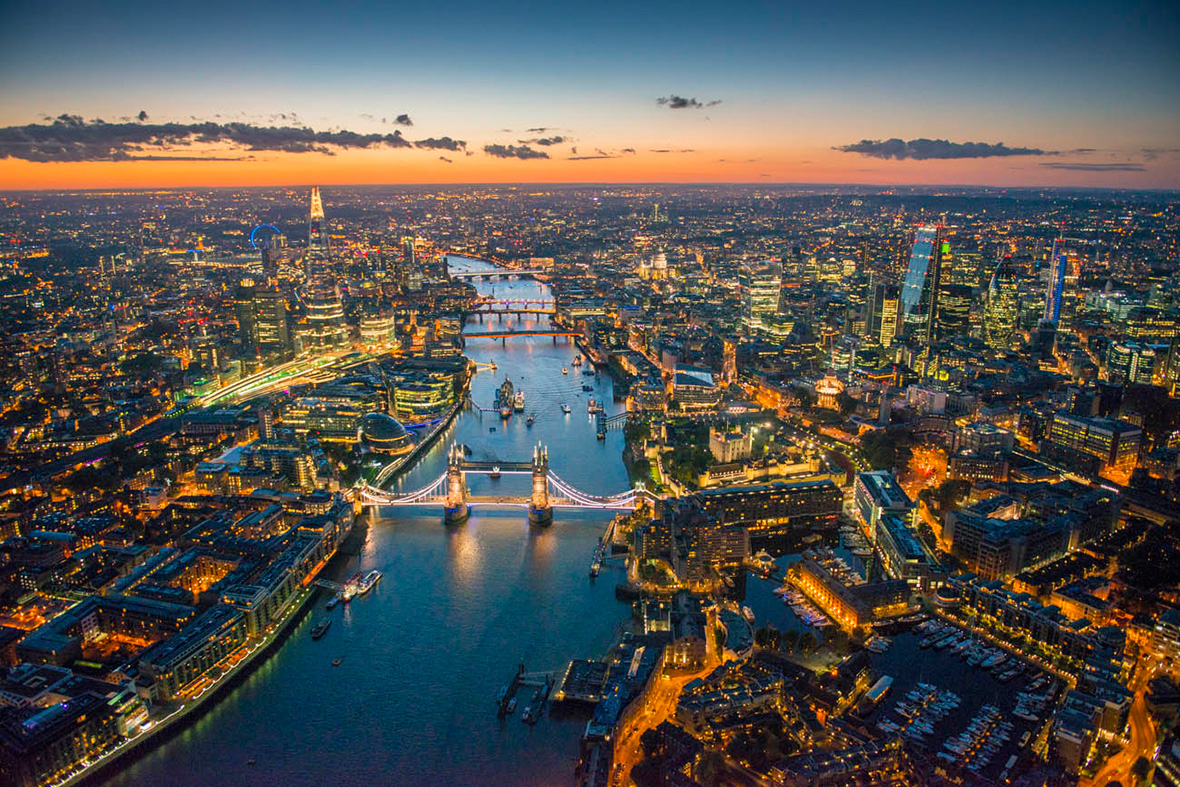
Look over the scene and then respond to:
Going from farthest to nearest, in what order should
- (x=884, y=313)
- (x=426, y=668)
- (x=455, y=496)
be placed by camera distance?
1. (x=884, y=313)
2. (x=455, y=496)
3. (x=426, y=668)

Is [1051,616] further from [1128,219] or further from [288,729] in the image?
[1128,219]

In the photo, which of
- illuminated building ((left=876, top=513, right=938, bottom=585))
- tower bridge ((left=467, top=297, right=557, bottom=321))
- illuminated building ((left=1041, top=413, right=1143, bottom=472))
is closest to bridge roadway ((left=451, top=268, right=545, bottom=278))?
tower bridge ((left=467, top=297, right=557, bottom=321))

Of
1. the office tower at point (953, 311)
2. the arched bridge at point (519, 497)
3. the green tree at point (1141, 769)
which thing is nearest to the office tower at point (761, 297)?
the office tower at point (953, 311)

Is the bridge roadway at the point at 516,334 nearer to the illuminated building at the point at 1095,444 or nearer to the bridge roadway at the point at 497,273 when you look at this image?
the bridge roadway at the point at 497,273

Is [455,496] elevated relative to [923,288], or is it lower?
lower

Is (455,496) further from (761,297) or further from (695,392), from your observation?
(761,297)

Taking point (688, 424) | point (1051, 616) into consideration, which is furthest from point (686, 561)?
point (688, 424)

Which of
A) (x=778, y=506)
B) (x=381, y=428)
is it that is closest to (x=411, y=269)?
(x=381, y=428)
